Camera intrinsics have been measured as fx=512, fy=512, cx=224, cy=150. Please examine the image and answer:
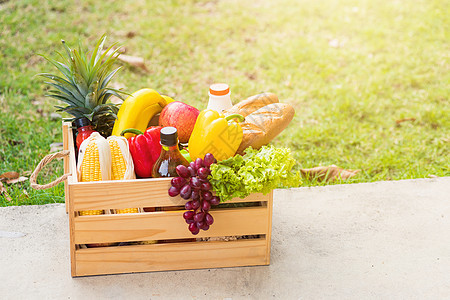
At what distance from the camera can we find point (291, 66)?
5.13m

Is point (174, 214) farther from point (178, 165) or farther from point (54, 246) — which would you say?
point (54, 246)

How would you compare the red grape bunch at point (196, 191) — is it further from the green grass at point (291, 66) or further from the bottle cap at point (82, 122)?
the green grass at point (291, 66)

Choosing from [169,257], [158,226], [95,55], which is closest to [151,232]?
Answer: [158,226]

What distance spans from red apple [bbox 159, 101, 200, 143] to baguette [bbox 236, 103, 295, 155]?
0.33 metres

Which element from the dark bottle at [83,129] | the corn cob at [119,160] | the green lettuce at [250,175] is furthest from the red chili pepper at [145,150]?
the green lettuce at [250,175]

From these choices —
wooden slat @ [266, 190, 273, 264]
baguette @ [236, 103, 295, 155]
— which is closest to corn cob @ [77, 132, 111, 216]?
baguette @ [236, 103, 295, 155]

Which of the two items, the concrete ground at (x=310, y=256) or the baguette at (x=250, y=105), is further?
the baguette at (x=250, y=105)

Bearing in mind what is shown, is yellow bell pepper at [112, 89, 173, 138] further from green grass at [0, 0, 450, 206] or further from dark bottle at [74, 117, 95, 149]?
green grass at [0, 0, 450, 206]

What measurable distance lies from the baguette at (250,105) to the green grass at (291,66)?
1.15 metres

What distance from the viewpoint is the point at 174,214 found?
7.89ft

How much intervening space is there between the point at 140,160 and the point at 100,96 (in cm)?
53

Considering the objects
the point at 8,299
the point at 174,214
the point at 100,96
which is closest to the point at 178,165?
the point at 174,214

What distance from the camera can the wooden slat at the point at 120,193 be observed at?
7.53 ft

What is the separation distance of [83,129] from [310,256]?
1.38 metres
